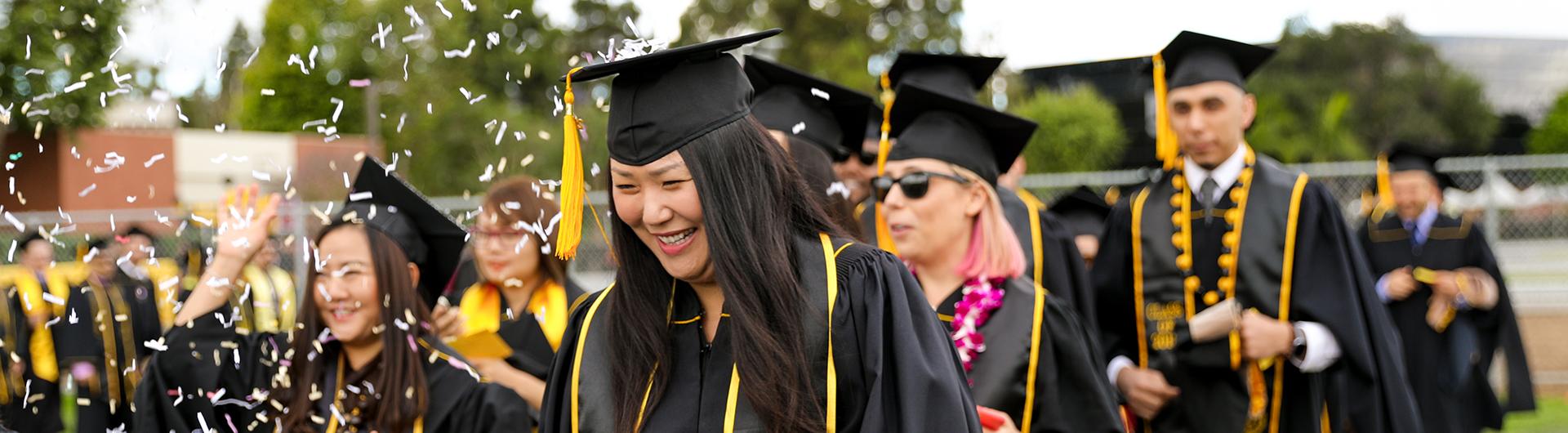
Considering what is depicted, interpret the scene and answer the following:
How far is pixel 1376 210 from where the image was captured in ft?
30.1

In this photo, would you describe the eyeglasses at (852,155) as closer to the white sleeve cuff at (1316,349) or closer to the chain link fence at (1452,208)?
the white sleeve cuff at (1316,349)

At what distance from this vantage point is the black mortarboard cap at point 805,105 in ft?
16.0

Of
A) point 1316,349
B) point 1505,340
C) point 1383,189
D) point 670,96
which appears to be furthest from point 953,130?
point 1383,189

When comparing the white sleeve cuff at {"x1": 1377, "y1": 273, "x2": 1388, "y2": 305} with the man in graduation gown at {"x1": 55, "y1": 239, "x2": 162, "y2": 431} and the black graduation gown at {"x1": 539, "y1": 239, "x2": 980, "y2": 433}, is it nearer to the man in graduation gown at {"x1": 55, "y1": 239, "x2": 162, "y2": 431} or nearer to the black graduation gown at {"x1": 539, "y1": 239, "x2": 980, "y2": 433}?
the black graduation gown at {"x1": 539, "y1": 239, "x2": 980, "y2": 433}

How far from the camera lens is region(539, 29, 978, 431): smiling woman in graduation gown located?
2.32 meters

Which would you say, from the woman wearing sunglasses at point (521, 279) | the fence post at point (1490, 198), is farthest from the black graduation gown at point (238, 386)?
the fence post at point (1490, 198)

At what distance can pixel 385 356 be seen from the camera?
3701mm

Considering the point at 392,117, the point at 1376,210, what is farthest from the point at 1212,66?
the point at 392,117

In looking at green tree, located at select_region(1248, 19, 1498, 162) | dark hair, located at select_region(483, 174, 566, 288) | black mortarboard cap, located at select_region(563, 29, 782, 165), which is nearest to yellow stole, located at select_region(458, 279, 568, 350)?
dark hair, located at select_region(483, 174, 566, 288)

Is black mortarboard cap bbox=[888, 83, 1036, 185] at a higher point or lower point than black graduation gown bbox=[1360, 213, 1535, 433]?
higher

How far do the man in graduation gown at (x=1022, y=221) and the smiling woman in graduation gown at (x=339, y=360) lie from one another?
1797mm

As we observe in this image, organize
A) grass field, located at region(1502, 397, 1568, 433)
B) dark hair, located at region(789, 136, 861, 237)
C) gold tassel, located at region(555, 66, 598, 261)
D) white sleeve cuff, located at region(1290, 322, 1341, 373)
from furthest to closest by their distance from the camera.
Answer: grass field, located at region(1502, 397, 1568, 433)
white sleeve cuff, located at region(1290, 322, 1341, 373)
dark hair, located at region(789, 136, 861, 237)
gold tassel, located at region(555, 66, 598, 261)

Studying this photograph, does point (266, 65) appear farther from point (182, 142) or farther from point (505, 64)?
point (182, 142)

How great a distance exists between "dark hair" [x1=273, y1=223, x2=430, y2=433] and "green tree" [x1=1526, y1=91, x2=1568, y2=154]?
51316 mm
